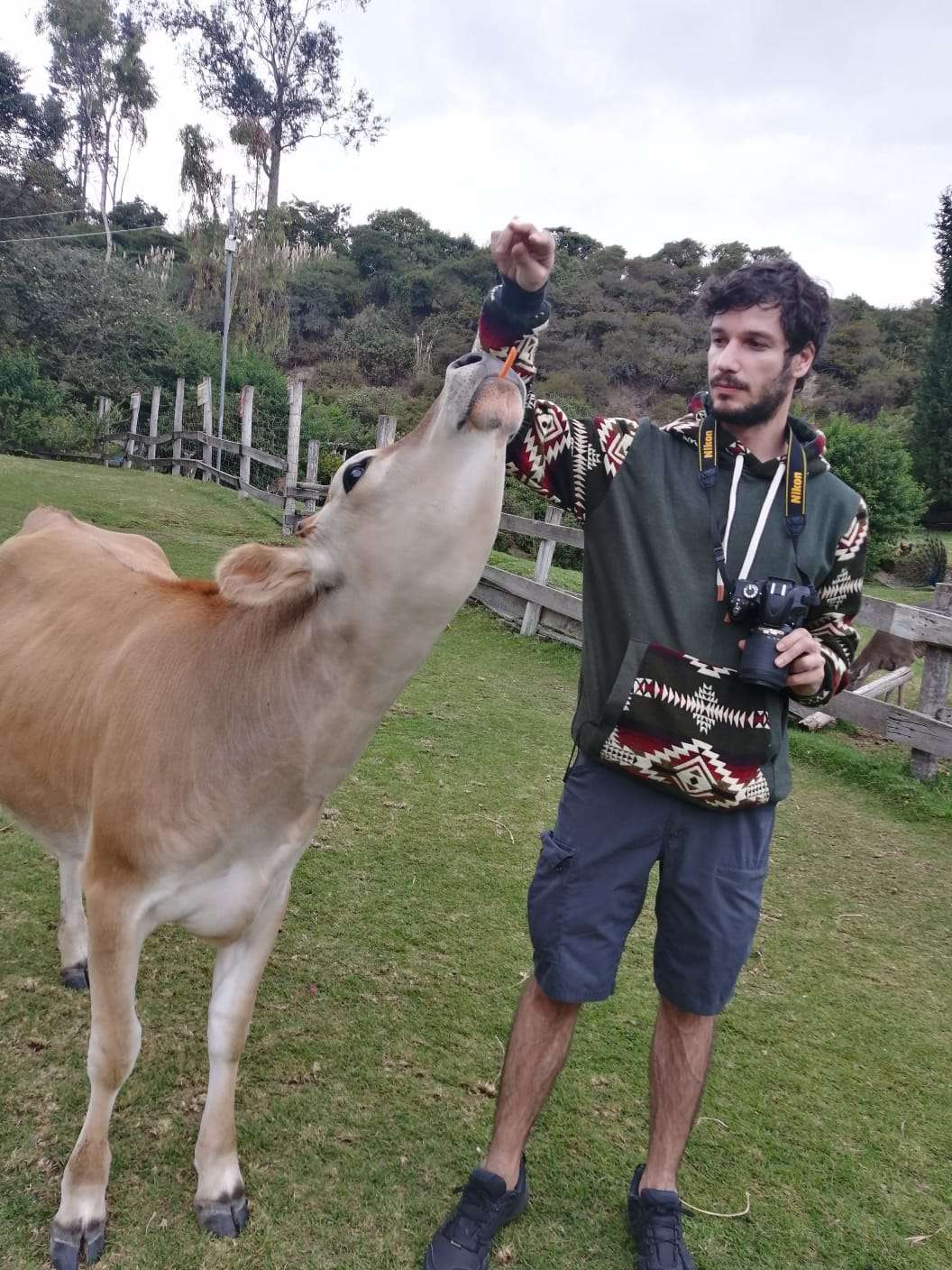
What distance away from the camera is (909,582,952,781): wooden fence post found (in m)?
5.60

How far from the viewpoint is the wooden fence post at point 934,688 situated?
5.60 metres

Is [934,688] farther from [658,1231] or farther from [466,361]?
[466,361]

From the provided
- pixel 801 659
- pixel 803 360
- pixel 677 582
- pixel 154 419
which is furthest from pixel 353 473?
pixel 154 419

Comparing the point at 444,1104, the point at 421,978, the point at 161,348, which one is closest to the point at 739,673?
the point at 444,1104

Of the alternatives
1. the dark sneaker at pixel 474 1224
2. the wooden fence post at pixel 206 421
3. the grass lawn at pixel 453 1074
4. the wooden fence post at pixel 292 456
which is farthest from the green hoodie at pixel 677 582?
the wooden fence post at pixel 206 421

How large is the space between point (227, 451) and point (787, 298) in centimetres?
1694

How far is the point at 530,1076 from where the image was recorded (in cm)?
221

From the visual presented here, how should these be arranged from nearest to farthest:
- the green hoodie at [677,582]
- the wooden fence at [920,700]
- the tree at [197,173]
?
1. the green hoodie at [677,582]
2. the wooden fence at [920,700]
3. the tree at [197,173]

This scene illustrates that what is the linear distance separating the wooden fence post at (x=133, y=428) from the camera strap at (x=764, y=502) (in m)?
22.0

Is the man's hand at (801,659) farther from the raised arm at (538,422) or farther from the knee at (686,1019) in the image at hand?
the knee at (686,1019)

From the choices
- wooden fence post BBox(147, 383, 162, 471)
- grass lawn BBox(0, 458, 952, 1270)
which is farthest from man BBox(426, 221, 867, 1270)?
wooden fence post BBox(147, 383, 162, 471)

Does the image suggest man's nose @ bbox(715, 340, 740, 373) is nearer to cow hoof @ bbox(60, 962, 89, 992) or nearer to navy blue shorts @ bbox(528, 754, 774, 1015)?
navy blue shorts @ bbox(528, 754, 774, 1015)

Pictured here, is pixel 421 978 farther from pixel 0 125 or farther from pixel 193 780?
pixel 0 125

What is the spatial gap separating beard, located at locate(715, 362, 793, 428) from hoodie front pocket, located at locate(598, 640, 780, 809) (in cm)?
59
